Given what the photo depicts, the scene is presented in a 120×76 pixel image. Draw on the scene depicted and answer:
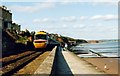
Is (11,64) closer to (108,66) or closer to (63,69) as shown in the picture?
(63,69)

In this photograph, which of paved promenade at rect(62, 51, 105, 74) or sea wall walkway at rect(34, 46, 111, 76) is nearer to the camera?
sea wall walkway at rect(34, 46, 111, 76)

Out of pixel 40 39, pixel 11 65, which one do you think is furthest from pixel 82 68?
pixel 40 39

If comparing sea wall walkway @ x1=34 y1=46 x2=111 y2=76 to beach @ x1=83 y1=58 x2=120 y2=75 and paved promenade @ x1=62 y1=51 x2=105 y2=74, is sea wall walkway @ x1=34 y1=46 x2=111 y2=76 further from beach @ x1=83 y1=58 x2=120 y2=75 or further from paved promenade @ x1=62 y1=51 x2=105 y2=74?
beach @ x1=83 y1=58 x2=120 y2=75

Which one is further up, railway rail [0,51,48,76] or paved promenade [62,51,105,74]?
railway rail [0,51,48,76]

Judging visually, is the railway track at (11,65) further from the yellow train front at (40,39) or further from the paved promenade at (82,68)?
the yellow train front at (40,39)

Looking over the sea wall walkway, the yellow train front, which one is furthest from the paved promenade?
the yellow train front

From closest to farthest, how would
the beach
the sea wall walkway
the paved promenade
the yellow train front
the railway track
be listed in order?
1. the sea wall walkway
2. the railway track
3. the paved promenade
4. the beach
5. the yellow train front

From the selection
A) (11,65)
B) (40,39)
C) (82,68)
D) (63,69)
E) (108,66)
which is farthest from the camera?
(40,39)

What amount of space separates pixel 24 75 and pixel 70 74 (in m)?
2.92

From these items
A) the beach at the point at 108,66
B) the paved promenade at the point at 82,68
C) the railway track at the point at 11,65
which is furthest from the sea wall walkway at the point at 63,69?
the railway track at the point at 11,65

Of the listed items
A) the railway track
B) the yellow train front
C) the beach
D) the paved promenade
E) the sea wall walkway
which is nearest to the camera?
the sea wall walkway

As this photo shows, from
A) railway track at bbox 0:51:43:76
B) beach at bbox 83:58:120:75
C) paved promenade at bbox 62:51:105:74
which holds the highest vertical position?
railway track at bbox 0:51:43:76

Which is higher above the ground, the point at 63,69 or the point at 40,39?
the point at 40,39

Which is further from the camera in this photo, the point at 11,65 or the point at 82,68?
the point at 11,65
